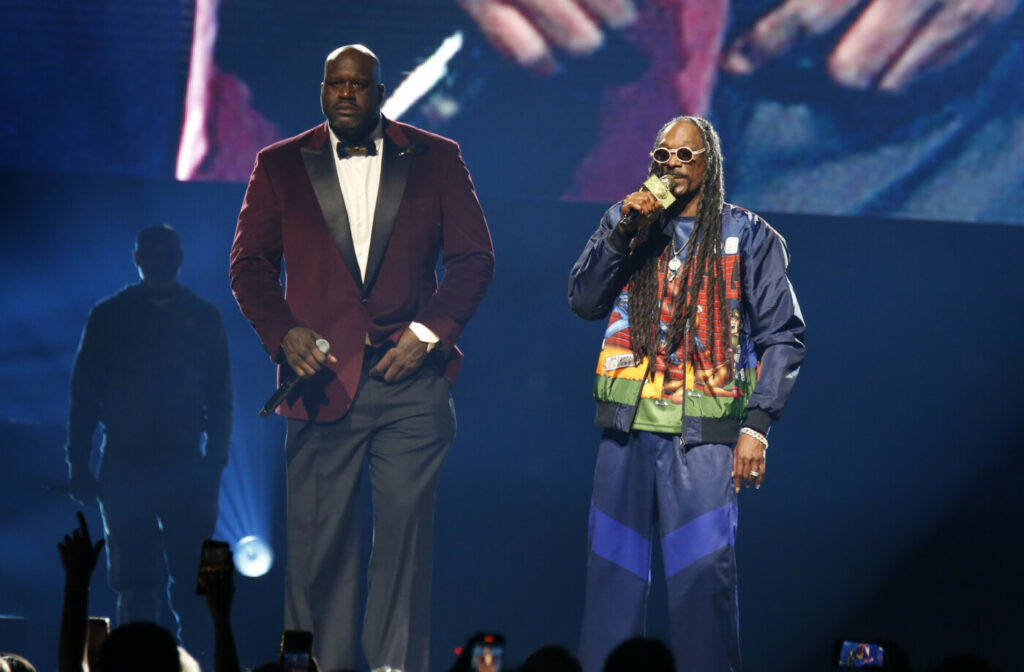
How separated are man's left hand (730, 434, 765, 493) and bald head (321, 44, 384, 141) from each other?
5.96 feet

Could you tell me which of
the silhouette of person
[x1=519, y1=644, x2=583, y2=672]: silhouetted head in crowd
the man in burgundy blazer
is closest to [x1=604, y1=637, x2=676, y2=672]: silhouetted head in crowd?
[x1=519, y1=644, x2=583, y2=672]: silhouetted head in crowd

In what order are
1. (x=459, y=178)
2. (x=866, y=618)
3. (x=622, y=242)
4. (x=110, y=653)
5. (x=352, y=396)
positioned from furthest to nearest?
(x=866, y=618) → (x=459, y=178) → (x=352, y=396) → (x=622, y=242) → (x=110, y=653)

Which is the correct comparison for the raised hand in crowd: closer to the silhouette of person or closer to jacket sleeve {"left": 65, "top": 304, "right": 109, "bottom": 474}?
the silhouette of person

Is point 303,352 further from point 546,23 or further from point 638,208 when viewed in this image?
point 546,23

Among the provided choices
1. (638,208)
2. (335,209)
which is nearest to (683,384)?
(638,208)

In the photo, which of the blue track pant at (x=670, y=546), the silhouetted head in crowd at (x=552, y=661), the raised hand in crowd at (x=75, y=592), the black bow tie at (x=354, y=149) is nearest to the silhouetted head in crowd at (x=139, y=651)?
the raised hand in crowd at (x=75, y=592)

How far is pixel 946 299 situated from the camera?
19.3 feet

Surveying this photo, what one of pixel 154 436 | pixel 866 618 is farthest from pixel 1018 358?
pixel 154 436

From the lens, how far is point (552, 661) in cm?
259

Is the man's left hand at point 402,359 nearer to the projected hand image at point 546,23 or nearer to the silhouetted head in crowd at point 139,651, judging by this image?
the projected hand image at point 546,23

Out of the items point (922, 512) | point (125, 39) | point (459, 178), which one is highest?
point (125, 39)

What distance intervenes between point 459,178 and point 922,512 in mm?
2675

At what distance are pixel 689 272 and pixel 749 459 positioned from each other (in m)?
A: 0.61

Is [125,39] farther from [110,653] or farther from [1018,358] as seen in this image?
[1018,358]
